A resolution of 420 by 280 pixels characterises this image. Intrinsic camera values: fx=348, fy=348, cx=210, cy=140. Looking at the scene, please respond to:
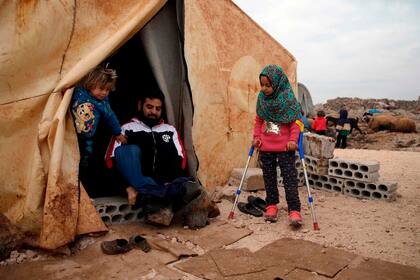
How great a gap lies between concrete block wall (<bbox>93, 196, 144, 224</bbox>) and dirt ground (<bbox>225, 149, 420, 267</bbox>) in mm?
1086

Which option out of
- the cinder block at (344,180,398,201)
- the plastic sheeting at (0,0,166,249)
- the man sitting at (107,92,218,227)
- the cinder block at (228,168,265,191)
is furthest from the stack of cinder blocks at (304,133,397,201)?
the plastic sheeting at (0,0,166,249)

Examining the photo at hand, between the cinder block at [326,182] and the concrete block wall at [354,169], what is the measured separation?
92 mm

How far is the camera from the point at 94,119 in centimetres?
357

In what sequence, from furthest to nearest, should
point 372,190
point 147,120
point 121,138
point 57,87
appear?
point 372,190 → point 147,120 → point 121,138 → point 57,87

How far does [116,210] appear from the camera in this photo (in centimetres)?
366

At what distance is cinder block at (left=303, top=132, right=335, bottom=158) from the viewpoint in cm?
518

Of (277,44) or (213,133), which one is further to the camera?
(277,44)

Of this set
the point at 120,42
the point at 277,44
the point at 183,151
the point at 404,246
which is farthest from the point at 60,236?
the point at 277,44

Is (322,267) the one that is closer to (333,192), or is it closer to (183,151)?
(183,151)

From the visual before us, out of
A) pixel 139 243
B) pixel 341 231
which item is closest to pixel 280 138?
pixel 341 231

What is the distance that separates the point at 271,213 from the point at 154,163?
1.43 metres

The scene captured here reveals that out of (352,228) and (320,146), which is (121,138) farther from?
(320,146)

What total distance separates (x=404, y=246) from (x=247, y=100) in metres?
3.09

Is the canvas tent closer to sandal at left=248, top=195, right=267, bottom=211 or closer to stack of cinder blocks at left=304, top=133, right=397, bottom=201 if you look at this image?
sandal at left=248, top=195, right=267, bottom=211
